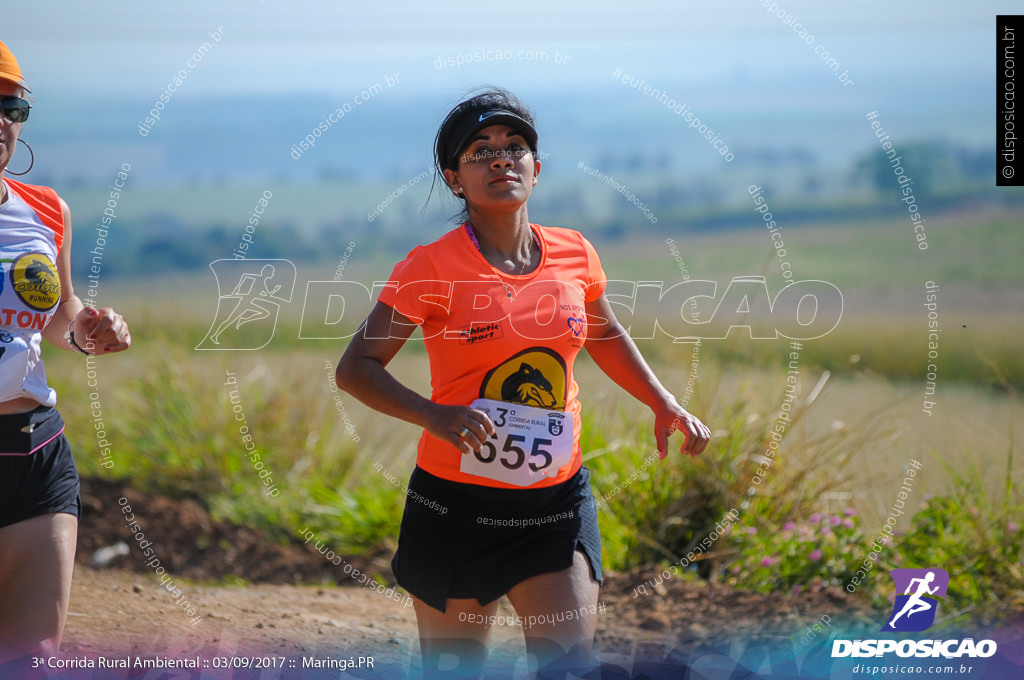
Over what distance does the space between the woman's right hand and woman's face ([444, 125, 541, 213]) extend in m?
0.66

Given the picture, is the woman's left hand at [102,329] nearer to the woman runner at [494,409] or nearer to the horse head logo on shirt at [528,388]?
the woman runner at [494,409]

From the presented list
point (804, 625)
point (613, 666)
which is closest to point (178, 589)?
point (613, 666)

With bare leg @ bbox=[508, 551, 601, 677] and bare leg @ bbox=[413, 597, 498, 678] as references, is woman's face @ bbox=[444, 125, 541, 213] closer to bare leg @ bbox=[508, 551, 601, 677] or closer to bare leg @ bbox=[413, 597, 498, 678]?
bare leg @ bbox=[508, 551, 601, 677]

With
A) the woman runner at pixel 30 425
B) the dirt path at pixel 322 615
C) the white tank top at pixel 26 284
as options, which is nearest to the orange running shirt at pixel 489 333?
the woman runner at pixel 30 425

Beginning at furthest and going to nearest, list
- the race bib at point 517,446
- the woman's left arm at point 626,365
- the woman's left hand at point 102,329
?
the woman's left arm at point 626,365 → the race bib at point 517,446 → the woman's left hand at point 102,329

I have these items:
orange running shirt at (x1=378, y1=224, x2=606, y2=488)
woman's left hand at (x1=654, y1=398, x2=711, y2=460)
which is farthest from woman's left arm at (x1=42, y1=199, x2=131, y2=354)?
woman's left hand at (x1=654, y1=398, x2=711, y2=460)

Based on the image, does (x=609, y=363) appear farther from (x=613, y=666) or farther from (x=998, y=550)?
(x=998, y=550)

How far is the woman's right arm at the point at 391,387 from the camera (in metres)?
2.44

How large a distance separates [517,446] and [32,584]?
1.37 m

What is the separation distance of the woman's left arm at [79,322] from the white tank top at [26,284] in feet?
0.20

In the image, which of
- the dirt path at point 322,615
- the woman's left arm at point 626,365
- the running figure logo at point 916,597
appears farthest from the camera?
the running figure logo at point 916,597

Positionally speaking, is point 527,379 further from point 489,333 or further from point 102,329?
point 102,329

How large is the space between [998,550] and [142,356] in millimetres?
5648

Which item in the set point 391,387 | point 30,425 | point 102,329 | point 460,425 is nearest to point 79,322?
point 102,329
